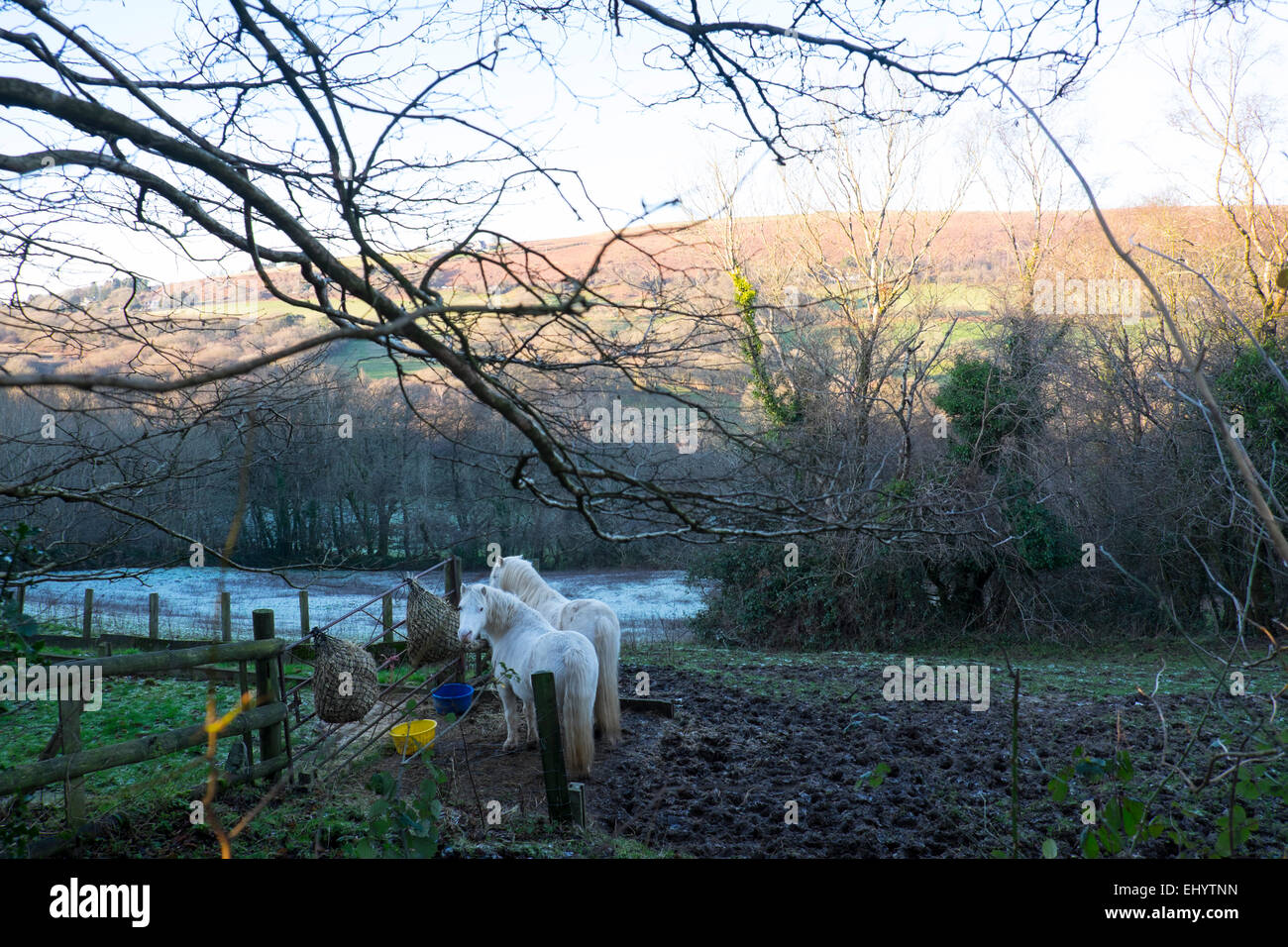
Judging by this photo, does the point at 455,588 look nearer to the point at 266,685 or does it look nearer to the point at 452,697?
the point at 452,697

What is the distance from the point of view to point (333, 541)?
26.4 metres

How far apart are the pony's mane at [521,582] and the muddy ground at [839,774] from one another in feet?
4.42

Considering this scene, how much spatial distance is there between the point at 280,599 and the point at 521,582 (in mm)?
15328

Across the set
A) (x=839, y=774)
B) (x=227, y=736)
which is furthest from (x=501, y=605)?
(x=839, y=774)

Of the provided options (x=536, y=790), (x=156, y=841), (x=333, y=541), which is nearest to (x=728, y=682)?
(x=536, y=790)

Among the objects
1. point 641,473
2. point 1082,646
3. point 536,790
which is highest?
point 641,473

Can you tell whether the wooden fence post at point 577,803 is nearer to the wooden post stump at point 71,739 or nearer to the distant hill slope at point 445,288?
the wooden post stump at point 71,739

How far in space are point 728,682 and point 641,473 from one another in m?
6.75

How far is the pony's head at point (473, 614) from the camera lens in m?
6.98

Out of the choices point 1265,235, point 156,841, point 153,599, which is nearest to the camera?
point 156,841

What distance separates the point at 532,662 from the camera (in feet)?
22.4

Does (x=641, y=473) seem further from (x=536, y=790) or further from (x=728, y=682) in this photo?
(x=728, y=682)

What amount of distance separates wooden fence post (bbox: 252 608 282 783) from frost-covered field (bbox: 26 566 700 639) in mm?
9419
